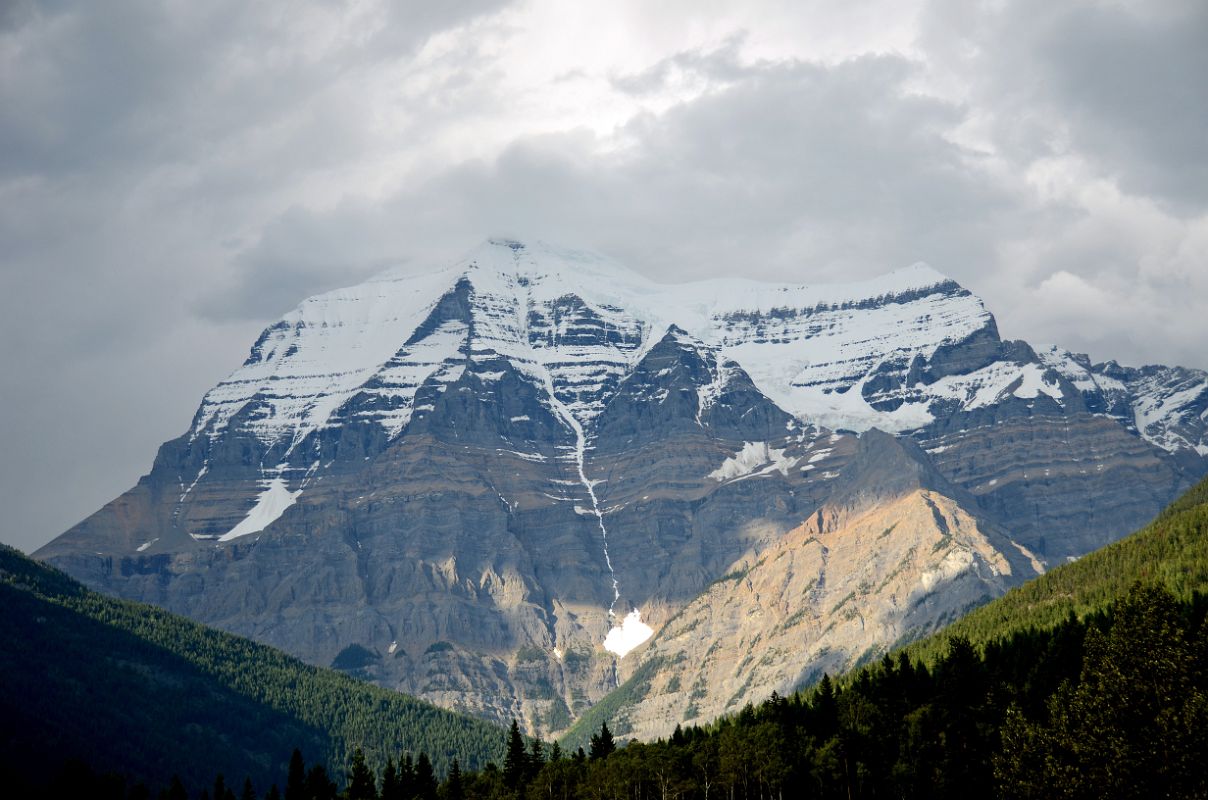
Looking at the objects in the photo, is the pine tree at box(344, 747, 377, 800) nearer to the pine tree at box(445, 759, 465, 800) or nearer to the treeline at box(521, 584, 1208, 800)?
the pine tree at box(445, 759, 465, 800)

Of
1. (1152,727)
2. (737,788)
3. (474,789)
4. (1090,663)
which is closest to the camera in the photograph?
(1152,727)

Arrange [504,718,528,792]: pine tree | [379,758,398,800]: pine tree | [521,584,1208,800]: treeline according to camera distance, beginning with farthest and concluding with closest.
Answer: [379,758,398,800]: pine tree, [504,718,528,792]: pine tree, [521,584,1208,800]: treeline

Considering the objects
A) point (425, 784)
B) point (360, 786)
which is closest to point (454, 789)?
point (425, 784)

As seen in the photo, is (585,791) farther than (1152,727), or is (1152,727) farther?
(585,791)

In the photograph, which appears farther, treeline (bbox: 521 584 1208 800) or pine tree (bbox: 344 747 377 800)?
pine tree (bbox: 344 747 377 800)

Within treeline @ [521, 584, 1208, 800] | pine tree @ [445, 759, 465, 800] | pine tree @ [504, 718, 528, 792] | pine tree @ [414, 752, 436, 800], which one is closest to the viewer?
treeline @ [521, 584, 1208, 800]

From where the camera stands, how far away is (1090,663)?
3868 inches

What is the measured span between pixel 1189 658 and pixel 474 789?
375 feet

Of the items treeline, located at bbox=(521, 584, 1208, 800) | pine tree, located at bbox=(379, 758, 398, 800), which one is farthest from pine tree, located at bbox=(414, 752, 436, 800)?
treeline, located at bbox=(521, 584, 1208, 800)

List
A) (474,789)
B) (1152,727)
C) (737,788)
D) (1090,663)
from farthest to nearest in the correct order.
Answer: (474,789) < (737,788) < (1090,663) < (1152,727)

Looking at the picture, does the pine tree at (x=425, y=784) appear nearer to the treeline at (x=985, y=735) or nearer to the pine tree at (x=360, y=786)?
the treeline at (x=985, y=735)

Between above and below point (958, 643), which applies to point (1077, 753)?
below

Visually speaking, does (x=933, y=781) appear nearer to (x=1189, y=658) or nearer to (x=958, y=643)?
(x=958, y=643)

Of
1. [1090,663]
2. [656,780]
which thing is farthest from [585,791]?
[1090,663]
